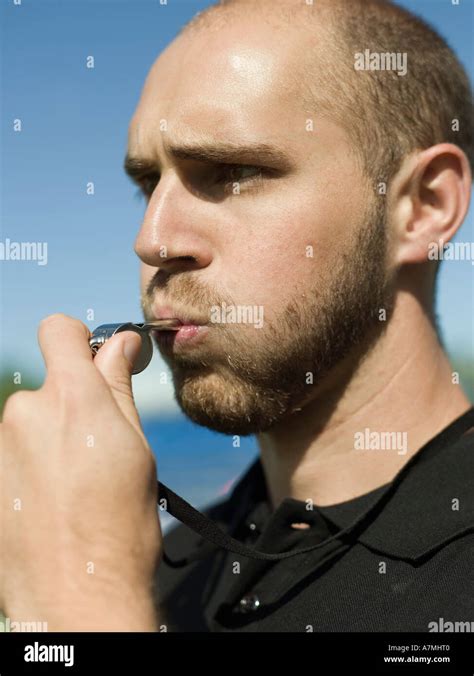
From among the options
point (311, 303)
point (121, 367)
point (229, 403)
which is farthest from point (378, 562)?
point (121, 367)

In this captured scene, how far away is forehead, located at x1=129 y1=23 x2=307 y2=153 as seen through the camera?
2242 millimetres

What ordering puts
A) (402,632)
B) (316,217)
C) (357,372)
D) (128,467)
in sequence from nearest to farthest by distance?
1. (128,467)
2. (402,632)
3. (316,217)
4. (357,372)

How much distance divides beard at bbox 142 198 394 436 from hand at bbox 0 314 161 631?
0.57m

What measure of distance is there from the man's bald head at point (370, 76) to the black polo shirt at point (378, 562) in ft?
3.19

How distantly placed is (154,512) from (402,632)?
0.72m

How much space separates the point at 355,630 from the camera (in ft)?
6.26

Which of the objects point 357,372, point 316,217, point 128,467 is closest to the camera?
point 128,467

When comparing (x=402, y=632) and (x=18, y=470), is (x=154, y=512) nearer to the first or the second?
(x=18, y=470)

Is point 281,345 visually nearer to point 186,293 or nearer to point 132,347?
point 186,293

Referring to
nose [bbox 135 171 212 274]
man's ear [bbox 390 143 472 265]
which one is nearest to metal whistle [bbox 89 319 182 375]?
nose [bbox 135 171 212 274]

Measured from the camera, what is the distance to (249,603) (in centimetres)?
224

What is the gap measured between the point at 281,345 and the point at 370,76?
968 mm

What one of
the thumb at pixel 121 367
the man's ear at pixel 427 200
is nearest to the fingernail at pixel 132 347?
the thumb at pixel 121 367
